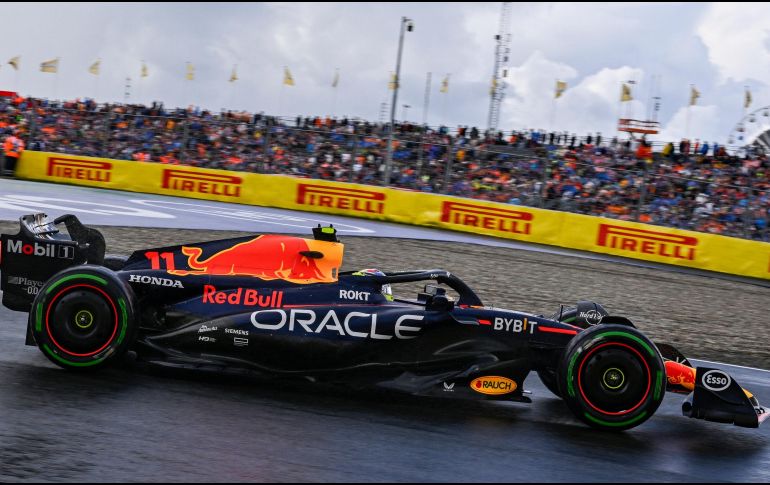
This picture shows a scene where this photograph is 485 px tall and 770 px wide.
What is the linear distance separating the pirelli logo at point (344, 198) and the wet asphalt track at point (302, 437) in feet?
49.4

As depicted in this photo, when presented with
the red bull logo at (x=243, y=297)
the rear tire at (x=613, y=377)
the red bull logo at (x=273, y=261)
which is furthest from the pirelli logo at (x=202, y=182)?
the rear tire at (x=613, y=377)

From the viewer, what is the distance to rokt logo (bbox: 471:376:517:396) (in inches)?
225

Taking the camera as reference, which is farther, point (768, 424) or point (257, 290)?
point (768, 424)

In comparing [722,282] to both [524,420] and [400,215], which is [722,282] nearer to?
[400,215]

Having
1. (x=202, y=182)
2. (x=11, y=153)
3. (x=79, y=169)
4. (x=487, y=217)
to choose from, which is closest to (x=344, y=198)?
(x=487, y=217)

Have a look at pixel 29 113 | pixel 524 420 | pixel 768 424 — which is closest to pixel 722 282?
pixel 768 424

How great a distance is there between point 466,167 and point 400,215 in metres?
2.06

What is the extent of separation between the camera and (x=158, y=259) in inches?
243

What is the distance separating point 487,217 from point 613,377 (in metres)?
14.8

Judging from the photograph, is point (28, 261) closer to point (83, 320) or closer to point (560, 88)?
point (83, 320)

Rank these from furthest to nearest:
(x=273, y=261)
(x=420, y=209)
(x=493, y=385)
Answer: (x=420, y=209) → (x=273, y=261) → (x=493, y=385)

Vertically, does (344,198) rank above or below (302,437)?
above

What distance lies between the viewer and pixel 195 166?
2322 cm

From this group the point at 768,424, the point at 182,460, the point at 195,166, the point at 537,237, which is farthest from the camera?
the point at 195,166
